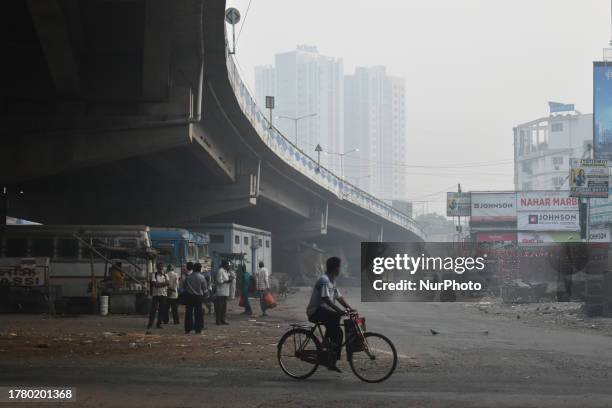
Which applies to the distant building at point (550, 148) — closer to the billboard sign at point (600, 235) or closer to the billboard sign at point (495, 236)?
the billboard sign at point (495, 236)

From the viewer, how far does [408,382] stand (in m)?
12.2

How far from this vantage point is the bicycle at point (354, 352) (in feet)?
39.9

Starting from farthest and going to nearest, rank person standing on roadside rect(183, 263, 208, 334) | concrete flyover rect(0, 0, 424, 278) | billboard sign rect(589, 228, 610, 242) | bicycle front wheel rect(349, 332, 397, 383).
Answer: billboard sign rect(589, 228, 610, 242) → concrete flyover rect(0, 0, 424, 278) → person standing on roadside rect(183, 263, 208, 334) → bicycle front wheel rect(349, 332, 397, 383)

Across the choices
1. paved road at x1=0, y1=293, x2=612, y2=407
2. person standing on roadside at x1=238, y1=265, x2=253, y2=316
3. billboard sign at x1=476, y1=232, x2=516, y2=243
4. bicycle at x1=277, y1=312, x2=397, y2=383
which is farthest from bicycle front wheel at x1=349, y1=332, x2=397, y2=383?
billboard sign at x1=476, y1=232, x2=516, y2=243

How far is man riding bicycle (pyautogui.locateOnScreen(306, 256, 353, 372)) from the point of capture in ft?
39.9

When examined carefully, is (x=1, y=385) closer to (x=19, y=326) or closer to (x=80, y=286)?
(x=19, y=326)

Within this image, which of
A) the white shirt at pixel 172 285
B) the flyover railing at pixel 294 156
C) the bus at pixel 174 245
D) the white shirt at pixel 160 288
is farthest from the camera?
the flyover railing at pixel 294 156

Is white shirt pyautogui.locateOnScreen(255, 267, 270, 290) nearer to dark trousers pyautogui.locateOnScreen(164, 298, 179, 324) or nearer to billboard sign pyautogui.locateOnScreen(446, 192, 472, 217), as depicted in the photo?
dark trousers pyautogui.locateOnScreen(164, 298, 179, 324)

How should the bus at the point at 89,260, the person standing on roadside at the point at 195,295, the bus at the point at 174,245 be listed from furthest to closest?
the bus at the point at 174,245, the bus at the point at 89,260, the person standing on roadside at the point at 195,295

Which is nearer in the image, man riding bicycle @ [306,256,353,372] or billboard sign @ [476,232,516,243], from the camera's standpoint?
man riding bicycle @ [306,256,353,372]

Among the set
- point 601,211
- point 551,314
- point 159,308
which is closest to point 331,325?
point 159,308

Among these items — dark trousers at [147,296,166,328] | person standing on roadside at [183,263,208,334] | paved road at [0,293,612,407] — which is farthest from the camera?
dark trousers at [147,296,166,328]

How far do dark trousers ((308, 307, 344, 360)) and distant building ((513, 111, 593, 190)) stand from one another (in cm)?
14413

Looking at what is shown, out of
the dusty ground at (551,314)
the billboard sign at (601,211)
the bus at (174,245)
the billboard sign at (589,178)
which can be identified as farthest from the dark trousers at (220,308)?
the billboard sign at (601,211)
